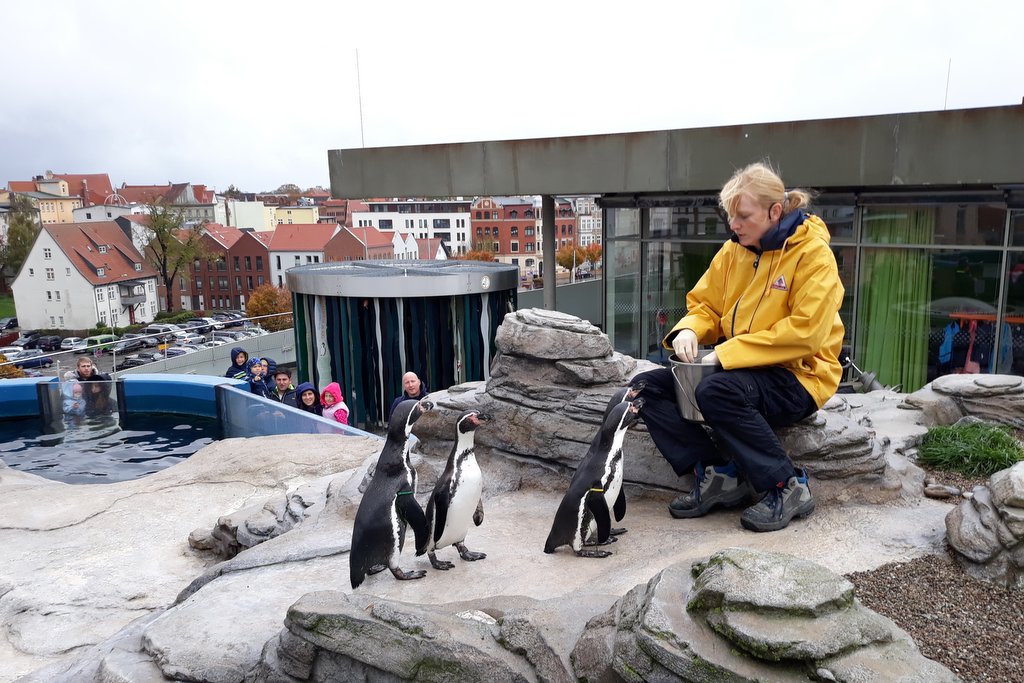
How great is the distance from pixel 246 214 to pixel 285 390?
3540 inches

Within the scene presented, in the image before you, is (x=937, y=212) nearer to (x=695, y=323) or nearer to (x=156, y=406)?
(x=695, y=323)

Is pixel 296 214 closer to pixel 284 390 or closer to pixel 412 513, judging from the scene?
pixel 284 390

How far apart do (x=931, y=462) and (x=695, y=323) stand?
197cm

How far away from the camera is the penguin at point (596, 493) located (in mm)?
4344

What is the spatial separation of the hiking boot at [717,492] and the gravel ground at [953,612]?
1046mm

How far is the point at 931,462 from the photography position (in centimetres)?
539

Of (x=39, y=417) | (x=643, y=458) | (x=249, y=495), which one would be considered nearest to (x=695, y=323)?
(x=643, y=458)

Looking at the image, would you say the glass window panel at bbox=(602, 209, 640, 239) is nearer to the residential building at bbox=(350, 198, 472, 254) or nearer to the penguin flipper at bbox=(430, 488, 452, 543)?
the penguin flipper at bbox=(430, 488, 452, 543)

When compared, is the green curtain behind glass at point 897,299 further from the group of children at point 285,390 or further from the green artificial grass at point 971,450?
the group of children at point 285,390

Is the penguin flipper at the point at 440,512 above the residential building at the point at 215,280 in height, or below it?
above

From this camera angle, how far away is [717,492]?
4793mm

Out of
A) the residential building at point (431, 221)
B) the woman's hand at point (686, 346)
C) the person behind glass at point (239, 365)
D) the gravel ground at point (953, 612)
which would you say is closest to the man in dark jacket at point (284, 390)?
the person behind glass at point (239, 365)

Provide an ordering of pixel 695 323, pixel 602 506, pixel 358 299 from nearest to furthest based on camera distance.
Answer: pixel 602 506
pixel 695 323
pixel 358 299

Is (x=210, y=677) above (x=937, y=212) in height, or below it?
below
